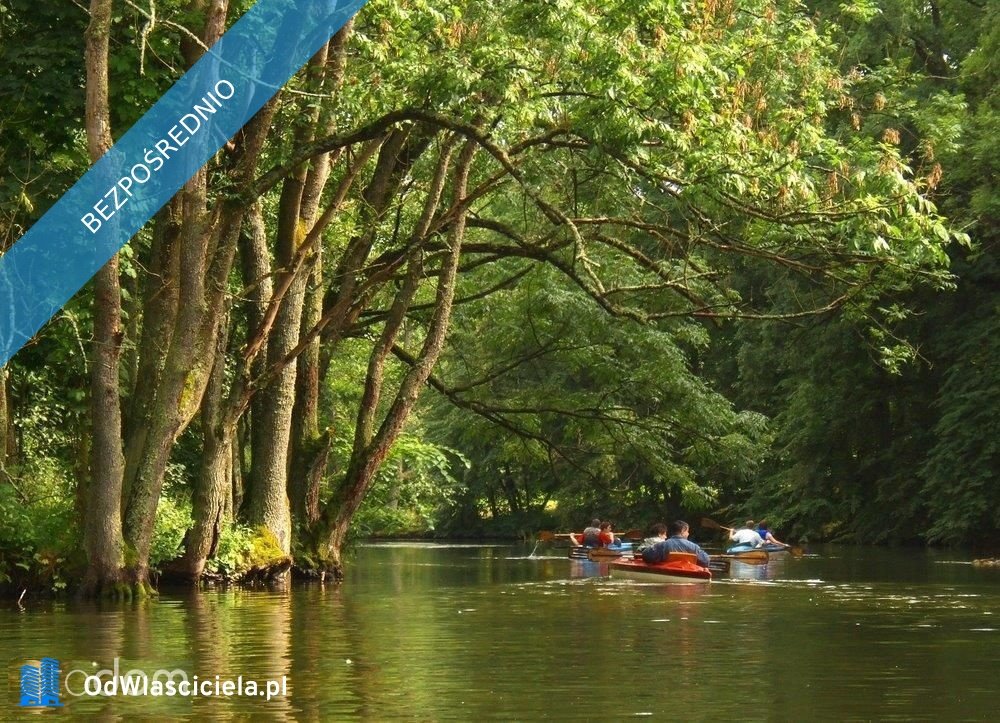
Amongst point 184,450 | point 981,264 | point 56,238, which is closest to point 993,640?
point 56,238

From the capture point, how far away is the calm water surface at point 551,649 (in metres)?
10.8

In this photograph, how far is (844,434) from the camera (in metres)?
47.5

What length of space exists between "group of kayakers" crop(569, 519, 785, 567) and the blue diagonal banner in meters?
10.8

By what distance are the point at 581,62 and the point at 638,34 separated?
94 centimetres

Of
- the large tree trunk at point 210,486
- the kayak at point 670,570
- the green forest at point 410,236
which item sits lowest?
the kayak at point 670,570

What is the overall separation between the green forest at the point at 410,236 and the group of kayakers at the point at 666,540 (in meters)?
1.90

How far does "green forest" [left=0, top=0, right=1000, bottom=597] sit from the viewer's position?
19531 mm

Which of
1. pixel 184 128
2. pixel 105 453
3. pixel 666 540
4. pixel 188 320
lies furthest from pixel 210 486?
pixel 666 540

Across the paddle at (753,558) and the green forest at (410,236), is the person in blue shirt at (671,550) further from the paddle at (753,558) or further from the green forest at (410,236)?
the paddle at (753,558)

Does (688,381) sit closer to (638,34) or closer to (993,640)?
(638,34)

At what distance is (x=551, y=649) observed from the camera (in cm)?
1475

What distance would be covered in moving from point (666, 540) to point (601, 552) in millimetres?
12034

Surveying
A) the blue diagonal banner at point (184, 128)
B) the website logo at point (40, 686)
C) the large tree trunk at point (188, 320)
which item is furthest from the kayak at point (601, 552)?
the website logo at point (40, 686)

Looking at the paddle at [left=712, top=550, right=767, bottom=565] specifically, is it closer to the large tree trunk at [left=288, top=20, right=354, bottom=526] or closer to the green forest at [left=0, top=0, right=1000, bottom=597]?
the green forest at [left=0, top=0, right=1000, bottom=597]
